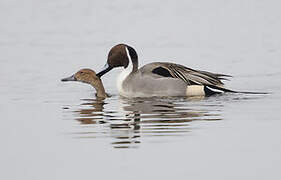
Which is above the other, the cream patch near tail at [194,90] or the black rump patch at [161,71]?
the black rump patch at [161,71]

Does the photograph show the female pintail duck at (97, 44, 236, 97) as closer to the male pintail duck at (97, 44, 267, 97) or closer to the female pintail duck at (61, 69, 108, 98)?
the male pintail duck at (97, 44, 267, 97)

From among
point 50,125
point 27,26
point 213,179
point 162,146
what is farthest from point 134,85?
point 27,26

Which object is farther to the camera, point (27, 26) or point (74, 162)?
point (27, 26)

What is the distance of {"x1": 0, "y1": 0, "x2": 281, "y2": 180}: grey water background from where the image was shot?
8.50m

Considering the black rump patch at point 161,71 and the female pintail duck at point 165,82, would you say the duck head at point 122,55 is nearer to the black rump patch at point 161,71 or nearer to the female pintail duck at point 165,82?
the female pintail duck at point 165,82

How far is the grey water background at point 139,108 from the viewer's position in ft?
27.9

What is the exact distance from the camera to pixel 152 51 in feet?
63.0

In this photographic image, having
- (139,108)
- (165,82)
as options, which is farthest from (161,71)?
(139,108)

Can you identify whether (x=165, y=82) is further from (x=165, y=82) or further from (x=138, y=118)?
(x=138, y=118)

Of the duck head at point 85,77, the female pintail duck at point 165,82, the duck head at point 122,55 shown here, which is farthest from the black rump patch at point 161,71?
the duck head at point 85,77

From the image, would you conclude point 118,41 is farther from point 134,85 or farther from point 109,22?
point 134,85

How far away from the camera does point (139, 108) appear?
39.5ft

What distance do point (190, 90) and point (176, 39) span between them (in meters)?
8.01

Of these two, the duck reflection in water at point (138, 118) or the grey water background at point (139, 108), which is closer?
the grey water background at point (139, 108)
